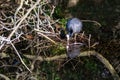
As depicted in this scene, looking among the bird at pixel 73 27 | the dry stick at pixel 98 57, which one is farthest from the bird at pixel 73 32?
the dry stick at pixel 98 57

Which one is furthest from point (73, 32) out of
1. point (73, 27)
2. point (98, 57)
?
point (98, 57)

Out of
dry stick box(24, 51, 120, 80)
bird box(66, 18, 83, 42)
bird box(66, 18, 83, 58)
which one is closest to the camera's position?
dry stick box(24, 51, 120, 80)

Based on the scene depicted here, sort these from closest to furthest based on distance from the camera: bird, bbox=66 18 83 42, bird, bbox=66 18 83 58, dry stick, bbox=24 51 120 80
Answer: dry stick, bbox=24 51 120 80 < bird, bbox=66 18 83 58 < bird, bbox=66 18 83 42

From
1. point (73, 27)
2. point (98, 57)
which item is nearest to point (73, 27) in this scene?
point (73, 27)

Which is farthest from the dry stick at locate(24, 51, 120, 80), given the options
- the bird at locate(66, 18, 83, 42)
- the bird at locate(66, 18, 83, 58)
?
the bird at locate(66, 18, 83, 42)

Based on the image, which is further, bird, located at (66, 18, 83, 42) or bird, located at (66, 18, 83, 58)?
bird, located at (66, 18, 83, 42)

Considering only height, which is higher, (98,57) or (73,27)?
(73,27)

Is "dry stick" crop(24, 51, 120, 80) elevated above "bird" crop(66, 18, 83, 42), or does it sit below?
below

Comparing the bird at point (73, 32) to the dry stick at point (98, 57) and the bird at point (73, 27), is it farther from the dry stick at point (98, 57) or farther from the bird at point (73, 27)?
the dry stick at point (98, 57)

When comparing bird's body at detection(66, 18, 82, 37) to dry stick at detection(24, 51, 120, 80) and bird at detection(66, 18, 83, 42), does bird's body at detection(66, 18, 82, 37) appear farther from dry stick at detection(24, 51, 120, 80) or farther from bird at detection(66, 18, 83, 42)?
dry stick at detection(24, 51, 120, 80)

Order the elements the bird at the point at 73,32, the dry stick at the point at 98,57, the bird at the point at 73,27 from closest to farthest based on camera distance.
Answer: the dry stick at the point at 98,57, the bird at the point at 73,32, the bird at the point at 73,27

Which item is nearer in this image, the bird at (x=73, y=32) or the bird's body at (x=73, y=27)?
the bird at (x=73, y=32)

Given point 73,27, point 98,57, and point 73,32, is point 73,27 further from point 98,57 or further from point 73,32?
point 98,57

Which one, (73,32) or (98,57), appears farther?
(73,32)
